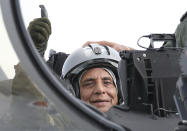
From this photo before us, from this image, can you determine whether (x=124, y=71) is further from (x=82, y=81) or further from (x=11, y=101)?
(x=82, y=81)

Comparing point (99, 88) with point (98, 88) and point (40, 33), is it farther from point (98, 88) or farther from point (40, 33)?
point (40, 33)

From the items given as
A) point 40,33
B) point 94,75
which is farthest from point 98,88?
point 40,33

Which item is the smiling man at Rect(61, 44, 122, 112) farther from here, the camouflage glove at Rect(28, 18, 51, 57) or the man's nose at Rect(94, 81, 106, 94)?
the camouflage glove at Rect(28, 18, 51, 57)

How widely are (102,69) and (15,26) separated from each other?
6.72 feet

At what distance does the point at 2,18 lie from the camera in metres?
0.55

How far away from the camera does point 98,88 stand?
7.98 feet

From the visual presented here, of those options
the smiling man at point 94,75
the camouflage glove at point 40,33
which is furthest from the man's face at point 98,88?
the camouflage glove at point 40,33

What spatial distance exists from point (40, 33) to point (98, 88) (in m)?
1.55

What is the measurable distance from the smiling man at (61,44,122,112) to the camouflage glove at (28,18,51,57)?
1.40 meters

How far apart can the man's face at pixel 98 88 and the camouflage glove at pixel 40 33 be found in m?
1.41

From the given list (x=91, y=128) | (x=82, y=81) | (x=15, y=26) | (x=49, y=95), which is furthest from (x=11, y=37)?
(x=82, y=81)

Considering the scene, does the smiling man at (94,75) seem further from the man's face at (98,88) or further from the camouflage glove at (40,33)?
the camouflage glove at (40,33)

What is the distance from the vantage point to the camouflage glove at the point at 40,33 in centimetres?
86

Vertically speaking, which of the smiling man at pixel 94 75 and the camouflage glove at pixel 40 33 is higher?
Answer: the camouflage glove at pixel 40 33
